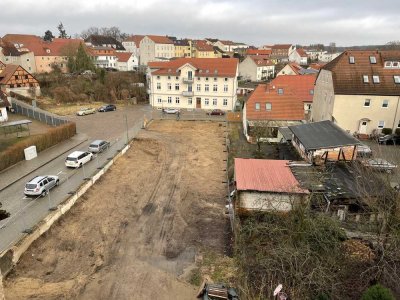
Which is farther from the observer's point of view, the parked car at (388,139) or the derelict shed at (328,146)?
the parked car at (388,139)

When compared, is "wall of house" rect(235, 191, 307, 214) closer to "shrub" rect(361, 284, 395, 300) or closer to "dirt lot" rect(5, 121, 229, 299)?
"dirt lot" rect(5, 121, 229, 299)

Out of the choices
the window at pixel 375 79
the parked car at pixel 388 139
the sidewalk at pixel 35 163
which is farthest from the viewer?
the window at pixel 375 79

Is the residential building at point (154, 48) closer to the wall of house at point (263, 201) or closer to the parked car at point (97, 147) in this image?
the parked car at point (97, 147)

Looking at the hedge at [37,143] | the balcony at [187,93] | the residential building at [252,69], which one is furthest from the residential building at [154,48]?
the hedge at [37,143]

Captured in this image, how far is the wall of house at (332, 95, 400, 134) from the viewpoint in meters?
32.6

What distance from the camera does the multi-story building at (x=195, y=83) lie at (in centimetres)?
5144

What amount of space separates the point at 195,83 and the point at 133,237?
37.4m

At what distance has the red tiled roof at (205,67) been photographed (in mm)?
51219

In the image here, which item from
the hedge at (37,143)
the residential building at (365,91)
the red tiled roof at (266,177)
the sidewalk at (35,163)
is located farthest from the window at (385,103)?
the hedge at (37,143)

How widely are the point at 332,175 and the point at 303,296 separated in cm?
969

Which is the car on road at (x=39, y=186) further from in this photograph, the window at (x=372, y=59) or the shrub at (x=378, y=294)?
the window at (x=372, y=59)

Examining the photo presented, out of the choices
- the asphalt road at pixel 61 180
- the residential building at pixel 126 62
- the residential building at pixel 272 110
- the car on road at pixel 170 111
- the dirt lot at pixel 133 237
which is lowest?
the dirt lot at pixel 133 237

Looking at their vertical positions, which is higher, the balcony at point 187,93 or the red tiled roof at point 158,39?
the red tiled roof at point 158,39

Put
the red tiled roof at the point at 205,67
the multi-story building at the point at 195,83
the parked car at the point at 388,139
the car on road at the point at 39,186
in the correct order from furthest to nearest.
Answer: the multi-story building at the point at 195,83 < the red tiled roof at the point at 205,67 < the parked car at the point at 388,139 < the car on road at the point at 39,186
